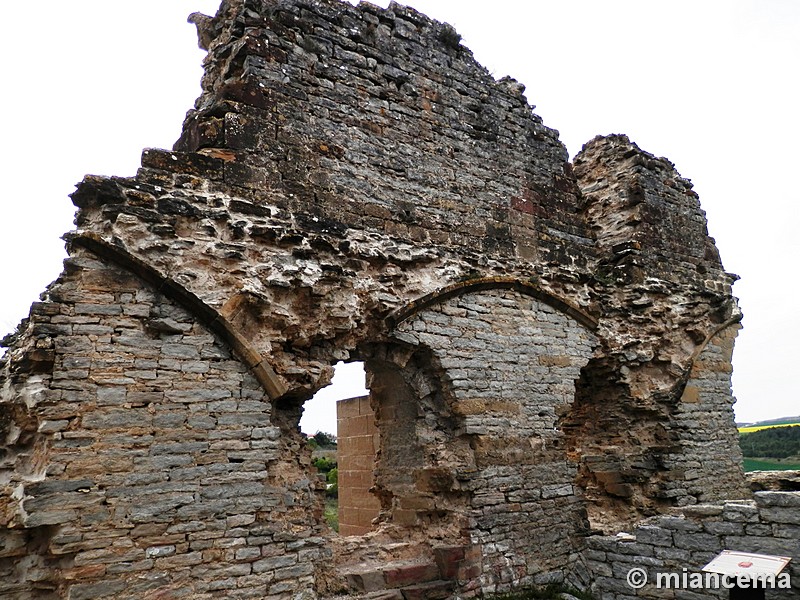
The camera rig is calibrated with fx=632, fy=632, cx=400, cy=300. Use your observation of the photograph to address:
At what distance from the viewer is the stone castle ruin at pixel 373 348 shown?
15.0 feet

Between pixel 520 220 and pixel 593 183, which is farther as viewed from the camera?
pixel 593 183

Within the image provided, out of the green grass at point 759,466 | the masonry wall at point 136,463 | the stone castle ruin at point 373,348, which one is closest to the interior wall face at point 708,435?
the stone castle ruin at point 373,348

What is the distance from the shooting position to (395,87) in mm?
7043

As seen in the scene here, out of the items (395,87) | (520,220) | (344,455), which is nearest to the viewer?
(395,87)

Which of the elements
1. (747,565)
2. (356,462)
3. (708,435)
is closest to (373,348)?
(747,565)

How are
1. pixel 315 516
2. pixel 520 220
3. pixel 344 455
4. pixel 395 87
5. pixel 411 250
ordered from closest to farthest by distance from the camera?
pixel 315 516, pixel 411 250, pixel 395 87, pixel 520 220, pixel 344 455

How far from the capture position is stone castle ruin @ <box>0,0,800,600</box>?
4.58 meters

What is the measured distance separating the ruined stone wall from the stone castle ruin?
0.07ft

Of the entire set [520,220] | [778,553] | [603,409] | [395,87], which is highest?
[395,87]

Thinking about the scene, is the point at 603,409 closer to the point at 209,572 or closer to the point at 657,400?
the point at 657,400

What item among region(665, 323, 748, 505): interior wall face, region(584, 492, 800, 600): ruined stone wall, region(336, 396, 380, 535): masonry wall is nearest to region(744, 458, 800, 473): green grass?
region(665, 323, 748, 505): interior wall face

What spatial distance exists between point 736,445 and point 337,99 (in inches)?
291

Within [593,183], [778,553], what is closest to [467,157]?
[593,183]

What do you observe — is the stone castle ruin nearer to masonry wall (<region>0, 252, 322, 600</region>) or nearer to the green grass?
masonry wall (<region>0, 252, 322, 600</region>)
